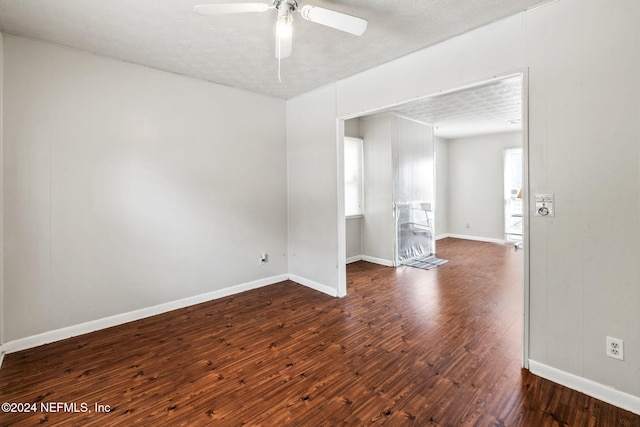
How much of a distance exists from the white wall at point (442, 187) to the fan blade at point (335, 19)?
21.9 ft

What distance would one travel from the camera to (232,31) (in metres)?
2.46

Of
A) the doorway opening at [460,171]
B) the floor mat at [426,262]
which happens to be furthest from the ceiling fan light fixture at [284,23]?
the floor mat at [426,262]

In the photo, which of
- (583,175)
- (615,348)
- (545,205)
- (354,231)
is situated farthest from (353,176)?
(615,348)

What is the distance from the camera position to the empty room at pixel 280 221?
1879 millimetres

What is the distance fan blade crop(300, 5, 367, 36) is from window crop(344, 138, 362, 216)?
11.7ft

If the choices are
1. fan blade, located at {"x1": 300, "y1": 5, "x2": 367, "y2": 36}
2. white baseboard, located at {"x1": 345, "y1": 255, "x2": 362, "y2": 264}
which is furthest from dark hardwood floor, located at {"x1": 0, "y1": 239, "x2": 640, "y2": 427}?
fan blade, located at {"x1": 300, "y1": 5, "x2": 367, "y2": 36}

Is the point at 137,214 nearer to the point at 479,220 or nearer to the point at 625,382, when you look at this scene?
the point at 625,382

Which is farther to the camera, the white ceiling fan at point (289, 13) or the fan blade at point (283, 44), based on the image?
the fan blade at point (283, 44)

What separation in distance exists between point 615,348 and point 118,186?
166 inches

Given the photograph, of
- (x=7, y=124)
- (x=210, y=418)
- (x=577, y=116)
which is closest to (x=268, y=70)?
(x=7, y=124)

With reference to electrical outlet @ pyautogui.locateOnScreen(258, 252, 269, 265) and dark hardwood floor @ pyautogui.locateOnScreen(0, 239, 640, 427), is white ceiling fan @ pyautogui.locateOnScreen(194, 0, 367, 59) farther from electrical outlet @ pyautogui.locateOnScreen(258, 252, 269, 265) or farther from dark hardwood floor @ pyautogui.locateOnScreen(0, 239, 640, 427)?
electrical outlet @ pyautogui.locateOnScreen(258, 252, 269, 265)

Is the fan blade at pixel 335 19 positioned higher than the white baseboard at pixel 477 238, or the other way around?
the fan blade at pixel 335 19

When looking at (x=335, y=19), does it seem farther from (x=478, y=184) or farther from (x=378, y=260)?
(x=478, y=184)

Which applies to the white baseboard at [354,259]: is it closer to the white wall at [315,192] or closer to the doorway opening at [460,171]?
the doorway opening at [460,171]
